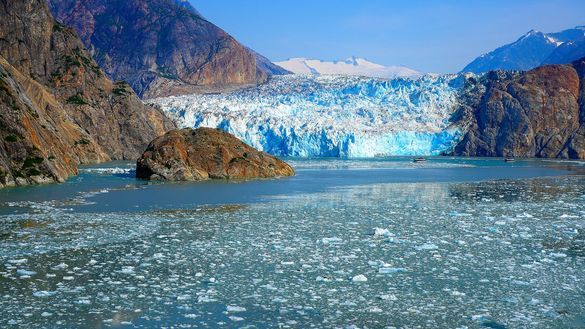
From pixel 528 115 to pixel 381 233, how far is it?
96516mm

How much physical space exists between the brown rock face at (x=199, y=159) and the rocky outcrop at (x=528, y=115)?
67.5 meters

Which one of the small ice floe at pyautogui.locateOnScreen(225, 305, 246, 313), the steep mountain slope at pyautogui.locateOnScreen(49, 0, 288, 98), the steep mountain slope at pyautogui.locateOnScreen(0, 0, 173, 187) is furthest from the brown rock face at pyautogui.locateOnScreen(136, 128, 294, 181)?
the steep mountain slope at pyautogui.locateOnScreen(49, 0, 288, 98)

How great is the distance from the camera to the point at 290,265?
1263cm

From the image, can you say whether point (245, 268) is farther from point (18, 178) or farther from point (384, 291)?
point (18, 178)

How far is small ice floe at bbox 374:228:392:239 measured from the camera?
640 inches

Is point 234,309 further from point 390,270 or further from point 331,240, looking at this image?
point 331,240

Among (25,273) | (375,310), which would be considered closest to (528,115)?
(375,310)

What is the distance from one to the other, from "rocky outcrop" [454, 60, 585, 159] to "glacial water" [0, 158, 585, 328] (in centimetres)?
8307

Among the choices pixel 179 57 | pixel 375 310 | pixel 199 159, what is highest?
pixel 179 57

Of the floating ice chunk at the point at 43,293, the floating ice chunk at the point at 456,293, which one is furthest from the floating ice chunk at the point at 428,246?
the floating ice chunk at the point at 43,293

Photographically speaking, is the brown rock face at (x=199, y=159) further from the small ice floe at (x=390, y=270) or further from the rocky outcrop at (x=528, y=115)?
the rocky outcrop at (x=528, y=115)

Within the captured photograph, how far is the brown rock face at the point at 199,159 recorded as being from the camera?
3884cm

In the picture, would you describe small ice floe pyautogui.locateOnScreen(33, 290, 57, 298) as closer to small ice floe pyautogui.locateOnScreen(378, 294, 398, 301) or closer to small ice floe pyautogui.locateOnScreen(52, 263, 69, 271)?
small ice floe pyautogui.locateOnScreen(52, 263, 69, 271)

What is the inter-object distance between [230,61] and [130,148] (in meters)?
100
